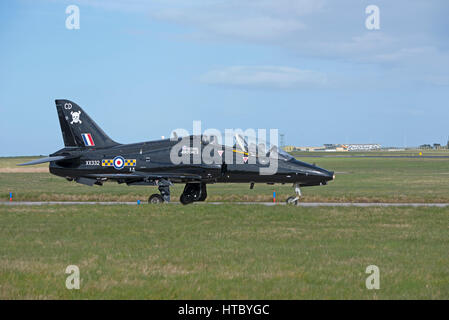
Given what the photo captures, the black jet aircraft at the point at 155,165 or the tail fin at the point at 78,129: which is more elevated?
the tail fin at the point at 78,129

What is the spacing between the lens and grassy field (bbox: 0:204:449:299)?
971cm

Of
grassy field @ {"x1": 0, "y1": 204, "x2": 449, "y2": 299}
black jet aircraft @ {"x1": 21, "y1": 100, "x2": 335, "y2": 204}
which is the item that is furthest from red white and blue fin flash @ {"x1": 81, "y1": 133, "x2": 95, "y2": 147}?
grassy field @ {"x1": 0, "y1": 204, "x2": 449, "y2": 299}

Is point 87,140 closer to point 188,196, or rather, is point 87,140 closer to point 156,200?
point 156,200

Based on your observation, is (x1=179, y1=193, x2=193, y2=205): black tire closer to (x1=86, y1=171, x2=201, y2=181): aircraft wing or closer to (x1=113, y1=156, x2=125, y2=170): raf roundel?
(x1=86, y1=171, x2=201, y2=181): aircraft wing

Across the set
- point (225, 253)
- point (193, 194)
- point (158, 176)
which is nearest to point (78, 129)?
point (158, 176)

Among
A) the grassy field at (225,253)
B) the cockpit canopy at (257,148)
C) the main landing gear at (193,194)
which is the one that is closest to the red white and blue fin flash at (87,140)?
the main landing gear at (193,194)

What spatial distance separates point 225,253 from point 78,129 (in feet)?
55.6

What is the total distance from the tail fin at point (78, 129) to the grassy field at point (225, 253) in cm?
701

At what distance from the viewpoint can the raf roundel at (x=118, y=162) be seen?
26.2 m

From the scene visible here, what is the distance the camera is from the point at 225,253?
12.9m

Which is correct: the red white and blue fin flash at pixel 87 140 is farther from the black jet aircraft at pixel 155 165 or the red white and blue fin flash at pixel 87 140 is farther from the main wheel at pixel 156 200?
the main wheel at pixel 156 200

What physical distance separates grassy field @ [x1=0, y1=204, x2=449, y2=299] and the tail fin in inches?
276

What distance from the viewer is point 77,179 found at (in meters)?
27.0
